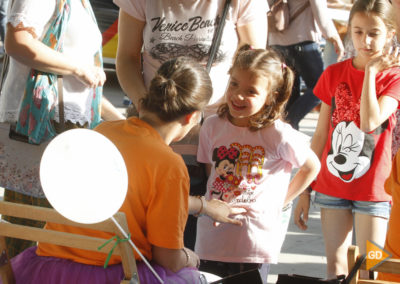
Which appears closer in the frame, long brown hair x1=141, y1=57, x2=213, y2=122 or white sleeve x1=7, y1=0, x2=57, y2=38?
long brown hair x1=141, y1=57, x2=213, y2=122

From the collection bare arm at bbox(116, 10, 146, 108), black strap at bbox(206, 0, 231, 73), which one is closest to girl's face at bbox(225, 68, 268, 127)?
black strap at bbox(206, 0, 231, 73)

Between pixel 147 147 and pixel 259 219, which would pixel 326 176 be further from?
pixel 147 147

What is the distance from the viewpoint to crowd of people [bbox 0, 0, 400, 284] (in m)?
2.37

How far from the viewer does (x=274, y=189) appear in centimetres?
240

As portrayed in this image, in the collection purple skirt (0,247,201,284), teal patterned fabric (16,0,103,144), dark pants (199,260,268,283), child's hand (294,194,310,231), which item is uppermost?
teal patterned fabric (16,0,103,144)

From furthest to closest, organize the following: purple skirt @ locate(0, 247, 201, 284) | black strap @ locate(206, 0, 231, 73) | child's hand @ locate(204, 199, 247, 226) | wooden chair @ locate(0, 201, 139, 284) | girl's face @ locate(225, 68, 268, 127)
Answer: black strap @ locate(206, 0, 231, 73) → girl's face @ locate(225, 68, 268, 127) → child's hand @ locate(204, 199, 247, 226) → purple skirt @ locate(0, 247, 201, 284) → wooden chair @ locate(0, 201, 139, 284)

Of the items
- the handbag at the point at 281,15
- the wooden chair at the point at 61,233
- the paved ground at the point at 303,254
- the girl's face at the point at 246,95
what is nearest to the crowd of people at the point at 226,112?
the girl's face at the point at 246,95

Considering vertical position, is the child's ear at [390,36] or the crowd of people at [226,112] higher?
the child's ear at [390,36]

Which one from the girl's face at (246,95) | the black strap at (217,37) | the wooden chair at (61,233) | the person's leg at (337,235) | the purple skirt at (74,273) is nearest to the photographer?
the wooden chair at (61,233)

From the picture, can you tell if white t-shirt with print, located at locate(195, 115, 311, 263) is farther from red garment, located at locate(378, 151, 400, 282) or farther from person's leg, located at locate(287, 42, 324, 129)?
person's leg, located at locate(287, 42, 324, 129)

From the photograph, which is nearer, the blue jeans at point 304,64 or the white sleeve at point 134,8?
the white sleeve at point 134,8

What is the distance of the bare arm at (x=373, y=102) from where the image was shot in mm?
2525

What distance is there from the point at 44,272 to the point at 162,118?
1.95ft

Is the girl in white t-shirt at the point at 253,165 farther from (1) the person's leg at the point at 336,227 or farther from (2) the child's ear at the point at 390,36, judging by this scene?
(2) the child's ear at the point at 390,36
